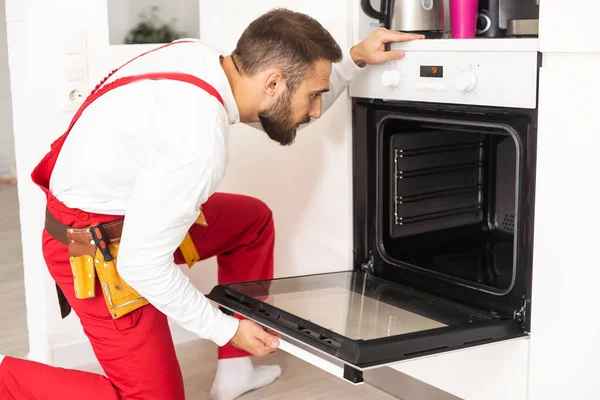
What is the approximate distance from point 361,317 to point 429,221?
1.74 ft

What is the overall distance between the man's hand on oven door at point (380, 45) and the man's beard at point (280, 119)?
248 mm

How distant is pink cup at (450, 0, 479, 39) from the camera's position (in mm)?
1889

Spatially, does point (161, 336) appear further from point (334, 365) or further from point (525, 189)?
point (525, 189)

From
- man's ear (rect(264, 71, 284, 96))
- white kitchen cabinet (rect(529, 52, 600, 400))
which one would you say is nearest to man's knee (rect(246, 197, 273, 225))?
man's ear (rect(264, 71, 284, 96))

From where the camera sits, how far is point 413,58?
192 centimetres

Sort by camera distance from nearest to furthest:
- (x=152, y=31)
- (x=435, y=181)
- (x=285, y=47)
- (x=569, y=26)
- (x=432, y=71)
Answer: (x=569, y=26) → (x=285, y=47) → (x=432, y=71) → (x=435, y=181) → (x=152, y=31)

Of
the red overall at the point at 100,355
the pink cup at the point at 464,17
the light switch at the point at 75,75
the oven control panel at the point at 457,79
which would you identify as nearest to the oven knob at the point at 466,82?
the oven control panel at the point at 457,79

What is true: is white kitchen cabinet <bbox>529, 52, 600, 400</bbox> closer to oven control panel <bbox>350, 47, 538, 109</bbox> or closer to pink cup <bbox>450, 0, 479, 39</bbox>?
oven control panel <bbox>350, 47, 538, 109</bbox>

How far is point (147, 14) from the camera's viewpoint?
2.60 m

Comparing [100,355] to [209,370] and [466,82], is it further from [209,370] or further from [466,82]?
[466,82]

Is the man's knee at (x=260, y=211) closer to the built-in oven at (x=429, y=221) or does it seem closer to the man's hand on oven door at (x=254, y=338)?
the built-in oven at (x=429, y=221)

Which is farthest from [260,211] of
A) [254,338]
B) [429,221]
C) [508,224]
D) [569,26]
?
[569,26]

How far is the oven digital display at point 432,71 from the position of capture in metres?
1.85

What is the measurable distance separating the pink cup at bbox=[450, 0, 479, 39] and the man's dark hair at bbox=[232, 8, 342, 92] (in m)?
0.32
